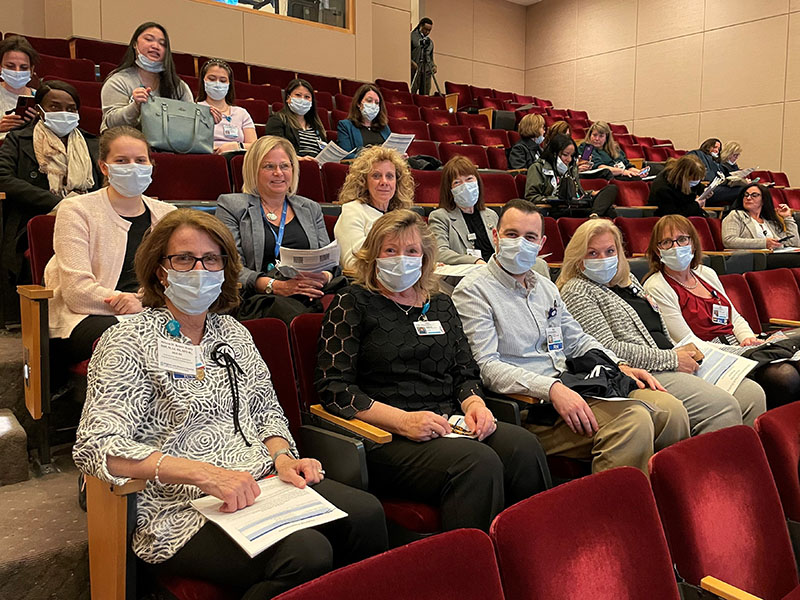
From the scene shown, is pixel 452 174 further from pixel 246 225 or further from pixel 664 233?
A: pixel 246 225

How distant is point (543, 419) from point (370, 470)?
0.61 m

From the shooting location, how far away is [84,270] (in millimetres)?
2119

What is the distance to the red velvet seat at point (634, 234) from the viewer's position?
13.8 feet

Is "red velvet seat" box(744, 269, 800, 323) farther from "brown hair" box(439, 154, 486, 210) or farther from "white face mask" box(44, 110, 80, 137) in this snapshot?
"white face mask" box(44, 110, 80, 137)

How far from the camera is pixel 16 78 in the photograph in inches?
138

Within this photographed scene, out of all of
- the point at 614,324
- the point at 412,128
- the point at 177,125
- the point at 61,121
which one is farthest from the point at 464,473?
the point at 412,128

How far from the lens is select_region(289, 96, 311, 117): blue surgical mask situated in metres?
4.14

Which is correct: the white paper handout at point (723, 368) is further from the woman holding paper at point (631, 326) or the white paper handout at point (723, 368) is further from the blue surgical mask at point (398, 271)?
the blue surgical mask at point (398, 271)

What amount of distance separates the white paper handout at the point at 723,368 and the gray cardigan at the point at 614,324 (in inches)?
6.3

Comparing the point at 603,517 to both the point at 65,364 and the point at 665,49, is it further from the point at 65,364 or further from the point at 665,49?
the point at 665,49

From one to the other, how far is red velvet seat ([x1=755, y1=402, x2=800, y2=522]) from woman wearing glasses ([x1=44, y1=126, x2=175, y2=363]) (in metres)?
1.74

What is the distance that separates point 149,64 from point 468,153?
308cm

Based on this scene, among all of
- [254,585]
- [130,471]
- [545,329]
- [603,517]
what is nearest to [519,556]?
[603,517]

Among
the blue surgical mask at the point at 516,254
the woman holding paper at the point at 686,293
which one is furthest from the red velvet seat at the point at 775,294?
the blue surgical mask at the point at 516,254
